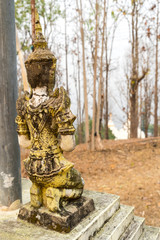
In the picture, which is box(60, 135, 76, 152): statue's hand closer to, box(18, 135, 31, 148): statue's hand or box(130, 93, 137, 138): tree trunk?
box(18, 135, 31, 148): statue's hand

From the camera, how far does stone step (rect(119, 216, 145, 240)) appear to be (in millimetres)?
2504

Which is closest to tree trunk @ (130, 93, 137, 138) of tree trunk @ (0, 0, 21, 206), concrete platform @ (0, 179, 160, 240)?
concrete platform @ (0, 179, 160, 240)

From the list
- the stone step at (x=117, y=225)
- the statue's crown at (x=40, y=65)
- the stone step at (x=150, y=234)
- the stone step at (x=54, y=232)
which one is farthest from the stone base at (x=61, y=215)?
the statue's crown at (x=40, y=65)

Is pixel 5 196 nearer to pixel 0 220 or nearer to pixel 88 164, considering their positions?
pixel 0 220

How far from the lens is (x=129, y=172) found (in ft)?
19.8

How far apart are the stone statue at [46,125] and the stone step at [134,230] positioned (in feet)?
2.92

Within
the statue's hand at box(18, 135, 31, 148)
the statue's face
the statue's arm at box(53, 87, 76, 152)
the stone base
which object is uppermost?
the statue's face

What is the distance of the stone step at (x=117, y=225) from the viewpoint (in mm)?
2246

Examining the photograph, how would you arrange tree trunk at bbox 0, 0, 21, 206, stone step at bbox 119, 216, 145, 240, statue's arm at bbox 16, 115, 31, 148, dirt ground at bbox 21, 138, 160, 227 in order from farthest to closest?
dirt ground at bbox 21, 138, 160, 227, tree trunk at bbox 0, 0, 21, 206, stone step at bbox 119, 216, 145, 240, statue's arm at bbox 16, 115, 31, 148

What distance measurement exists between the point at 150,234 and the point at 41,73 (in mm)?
2442

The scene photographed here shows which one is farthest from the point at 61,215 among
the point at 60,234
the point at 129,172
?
the point at 129,172

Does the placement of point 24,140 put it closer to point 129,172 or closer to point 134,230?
point 134,230

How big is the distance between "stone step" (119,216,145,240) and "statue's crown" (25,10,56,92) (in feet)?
6.11

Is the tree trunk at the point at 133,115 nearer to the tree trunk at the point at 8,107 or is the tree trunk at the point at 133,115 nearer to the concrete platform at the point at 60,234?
the concrete platform at the point at 60,234
